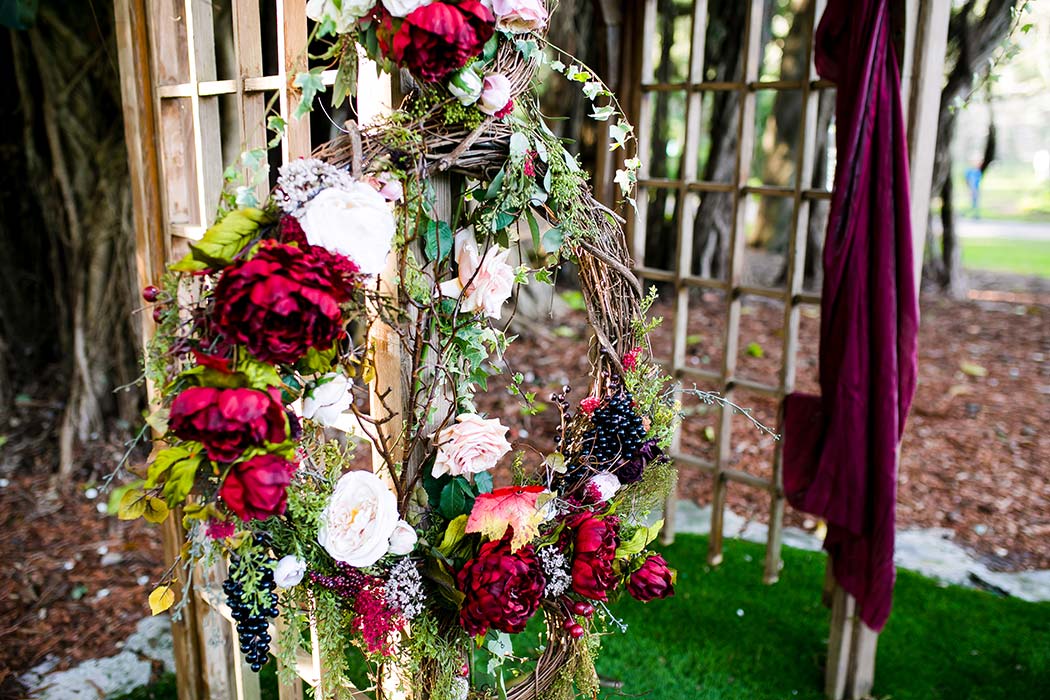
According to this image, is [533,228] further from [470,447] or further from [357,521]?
[357,521]

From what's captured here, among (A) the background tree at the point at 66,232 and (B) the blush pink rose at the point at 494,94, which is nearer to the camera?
(B) the blush pink rose at the point at 494,94

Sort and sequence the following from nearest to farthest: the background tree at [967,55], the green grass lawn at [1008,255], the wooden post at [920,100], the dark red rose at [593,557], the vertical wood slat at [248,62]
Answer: the dark red rose at [593,557]
the vertical wood slat at [248,62]
the wooden post at [920,100]
the background tree at [967,55]
the green grass lawn at [1008,255]

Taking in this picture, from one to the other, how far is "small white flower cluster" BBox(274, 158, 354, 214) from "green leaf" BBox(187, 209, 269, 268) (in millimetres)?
40

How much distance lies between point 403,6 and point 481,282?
379mm

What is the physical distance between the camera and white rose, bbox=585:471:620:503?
134cm

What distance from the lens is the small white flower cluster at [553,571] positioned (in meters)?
1.26

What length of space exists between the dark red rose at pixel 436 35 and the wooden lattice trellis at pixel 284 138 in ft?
0.42

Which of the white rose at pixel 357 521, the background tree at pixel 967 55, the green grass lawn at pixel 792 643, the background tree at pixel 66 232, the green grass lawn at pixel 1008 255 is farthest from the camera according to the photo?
the green grass lawn at pixel 1008 255

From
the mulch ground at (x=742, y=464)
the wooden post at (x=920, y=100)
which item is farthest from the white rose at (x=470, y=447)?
the wooden post at (x=920, y=100)

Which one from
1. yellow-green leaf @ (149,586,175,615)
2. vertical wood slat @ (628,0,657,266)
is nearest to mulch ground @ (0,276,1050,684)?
vertical wood slat @ (628,0,657,266)

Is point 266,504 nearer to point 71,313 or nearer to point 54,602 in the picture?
point 54,602

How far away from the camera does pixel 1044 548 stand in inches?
129

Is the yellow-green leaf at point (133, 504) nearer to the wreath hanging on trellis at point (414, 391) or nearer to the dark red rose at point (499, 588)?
the wreath hanging on trellis at point (414, 391)

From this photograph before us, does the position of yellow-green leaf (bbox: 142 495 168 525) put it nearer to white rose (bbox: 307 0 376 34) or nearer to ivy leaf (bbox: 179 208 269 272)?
ivy leaf (bbox: 179 208 269 272)
